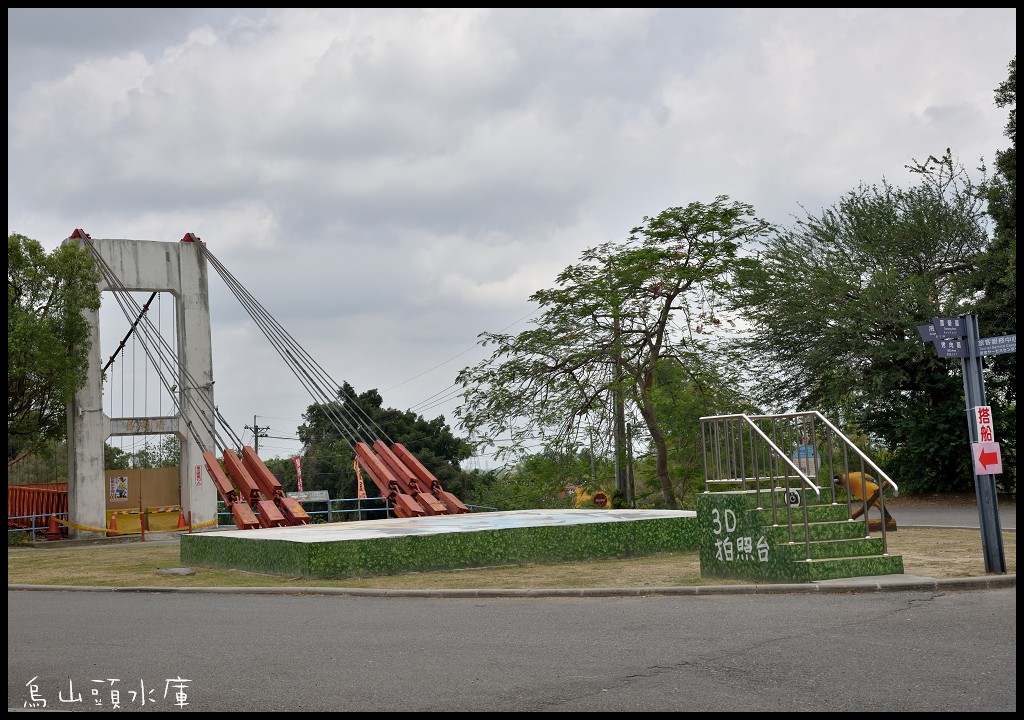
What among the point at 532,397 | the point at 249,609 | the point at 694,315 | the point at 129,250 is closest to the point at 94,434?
the point at 129,250

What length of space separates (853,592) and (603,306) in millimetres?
15997

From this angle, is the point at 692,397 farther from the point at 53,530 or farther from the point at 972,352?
the point at 53,530

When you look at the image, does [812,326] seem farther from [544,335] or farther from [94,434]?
[94,434]

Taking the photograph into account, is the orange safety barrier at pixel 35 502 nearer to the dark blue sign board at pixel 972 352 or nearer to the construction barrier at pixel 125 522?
the construction barrier at pixel 125 522

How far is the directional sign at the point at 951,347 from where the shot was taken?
10969 mm

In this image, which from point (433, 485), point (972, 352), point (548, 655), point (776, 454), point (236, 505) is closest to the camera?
point (548, 655)

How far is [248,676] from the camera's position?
6.50 metres

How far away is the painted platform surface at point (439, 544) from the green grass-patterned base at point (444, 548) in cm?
1

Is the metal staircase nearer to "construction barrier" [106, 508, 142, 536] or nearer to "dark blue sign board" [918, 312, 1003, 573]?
"dark blue sign board" [918, 312, 1003, 573]

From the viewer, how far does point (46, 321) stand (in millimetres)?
25938

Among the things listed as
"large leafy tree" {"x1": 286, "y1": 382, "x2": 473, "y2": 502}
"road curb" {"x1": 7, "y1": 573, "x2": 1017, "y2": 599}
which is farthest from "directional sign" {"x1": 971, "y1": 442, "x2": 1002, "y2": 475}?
"large leafy tree" {"x1": 286, "y1": 382, "x2": 473, "y2": 502}

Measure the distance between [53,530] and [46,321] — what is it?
5.83 metres

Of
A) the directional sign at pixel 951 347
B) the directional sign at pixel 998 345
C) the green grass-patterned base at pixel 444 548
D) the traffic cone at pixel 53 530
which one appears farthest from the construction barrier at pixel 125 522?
the directional sign at pixel 998 345

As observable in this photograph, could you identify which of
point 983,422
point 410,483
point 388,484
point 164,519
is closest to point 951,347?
point 983,422
